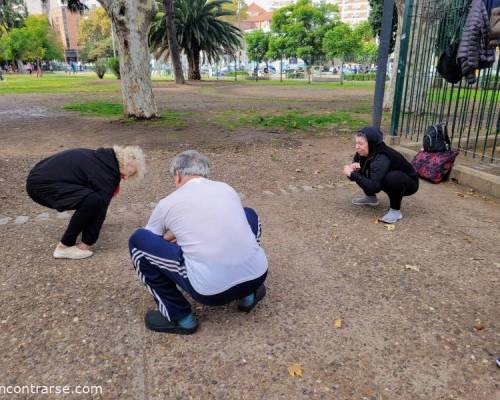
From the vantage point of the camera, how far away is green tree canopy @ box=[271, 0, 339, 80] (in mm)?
42062

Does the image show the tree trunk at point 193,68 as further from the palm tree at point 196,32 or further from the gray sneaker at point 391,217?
the gray sneaker at point 391,217

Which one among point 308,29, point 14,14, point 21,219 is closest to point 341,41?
point 308,29

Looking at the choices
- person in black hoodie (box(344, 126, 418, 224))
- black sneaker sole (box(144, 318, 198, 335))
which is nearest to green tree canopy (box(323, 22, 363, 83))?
person in black hoodie (box(344, 126, 418, 224))

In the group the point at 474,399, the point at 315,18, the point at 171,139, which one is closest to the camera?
the point at 474,399

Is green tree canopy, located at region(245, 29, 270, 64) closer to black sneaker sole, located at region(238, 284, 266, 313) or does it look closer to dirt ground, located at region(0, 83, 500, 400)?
dirt ground, located at region(0, 83, 500, 400)

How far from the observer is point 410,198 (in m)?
5.50

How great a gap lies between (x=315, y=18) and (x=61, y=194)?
43777 millimetres

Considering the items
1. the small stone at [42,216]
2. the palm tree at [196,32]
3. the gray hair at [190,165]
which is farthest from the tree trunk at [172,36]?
A: the gray hair at [190,165]

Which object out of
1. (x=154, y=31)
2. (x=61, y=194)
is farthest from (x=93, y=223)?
(x=154, y=31)

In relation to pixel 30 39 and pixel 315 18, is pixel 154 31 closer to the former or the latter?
pixel 315 18

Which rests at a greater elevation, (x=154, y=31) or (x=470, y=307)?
(x=154, y=31)

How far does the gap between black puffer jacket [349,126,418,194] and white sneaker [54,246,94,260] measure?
2.73m

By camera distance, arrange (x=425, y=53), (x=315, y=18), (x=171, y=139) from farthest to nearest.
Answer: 1. (x=315, y=18)
2. (x=171, y=139)
3. (x=425, y=53)

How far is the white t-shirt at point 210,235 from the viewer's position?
8.02 ft
